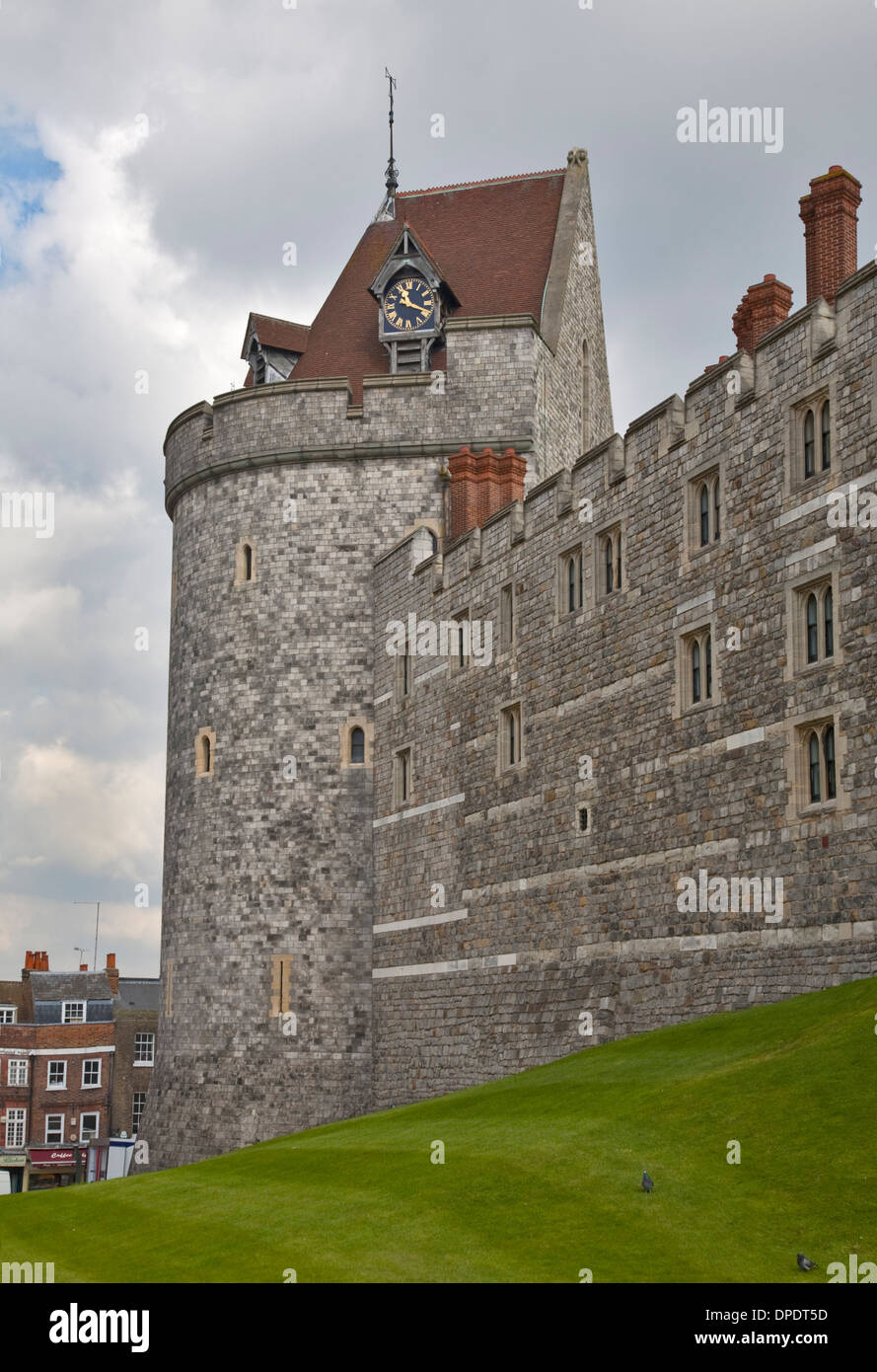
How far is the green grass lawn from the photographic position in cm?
1366

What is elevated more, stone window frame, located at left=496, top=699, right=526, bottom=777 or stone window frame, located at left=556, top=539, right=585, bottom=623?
stone window frame, located at left=556, top=539, right=585, bottom=623

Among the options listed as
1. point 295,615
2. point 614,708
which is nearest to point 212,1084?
point 295,615

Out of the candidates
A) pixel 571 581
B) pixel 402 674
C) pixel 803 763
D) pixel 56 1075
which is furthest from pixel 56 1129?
pixel 803 763

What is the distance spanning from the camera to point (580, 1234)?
46.4ft

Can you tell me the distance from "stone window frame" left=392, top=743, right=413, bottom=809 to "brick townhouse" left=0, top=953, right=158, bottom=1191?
33266 mm

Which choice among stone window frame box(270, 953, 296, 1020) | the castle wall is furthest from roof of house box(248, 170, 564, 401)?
stone window frame box(270, 953, 296, 1020)

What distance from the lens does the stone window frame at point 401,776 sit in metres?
35.8

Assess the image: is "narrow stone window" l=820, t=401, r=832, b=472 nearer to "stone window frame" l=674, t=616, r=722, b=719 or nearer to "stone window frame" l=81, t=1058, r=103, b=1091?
"stone window frame" l=674, t=616, r=722, b=719

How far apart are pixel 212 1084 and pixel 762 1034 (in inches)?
775

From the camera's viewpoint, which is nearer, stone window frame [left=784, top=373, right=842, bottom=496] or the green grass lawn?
the green grass lawn

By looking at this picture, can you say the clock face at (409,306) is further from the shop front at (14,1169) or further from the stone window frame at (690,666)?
the shop front at (14,1169)

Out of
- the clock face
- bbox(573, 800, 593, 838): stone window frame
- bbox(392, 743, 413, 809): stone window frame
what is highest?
the clock face

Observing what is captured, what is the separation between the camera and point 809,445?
23406 millimetres

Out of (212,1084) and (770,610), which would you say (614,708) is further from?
(212,1084)
